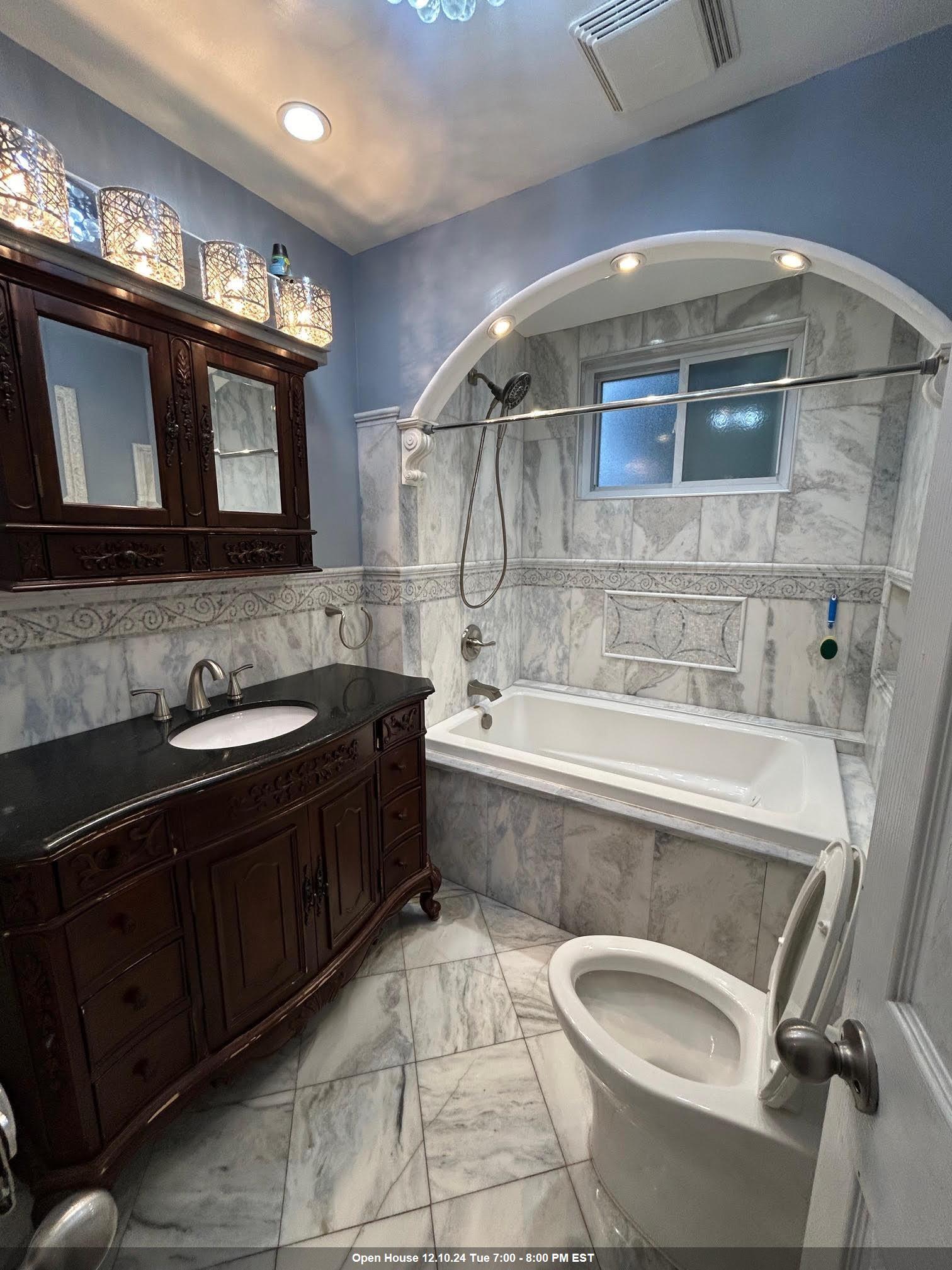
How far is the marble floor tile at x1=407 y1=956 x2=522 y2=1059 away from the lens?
1523mm

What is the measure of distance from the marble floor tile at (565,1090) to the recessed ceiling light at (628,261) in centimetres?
218

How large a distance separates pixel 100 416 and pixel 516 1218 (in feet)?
6.76

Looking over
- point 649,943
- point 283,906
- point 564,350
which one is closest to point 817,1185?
point 649,943

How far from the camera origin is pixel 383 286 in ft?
6.88

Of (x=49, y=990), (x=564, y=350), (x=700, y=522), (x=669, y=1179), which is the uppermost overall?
(x=564, y=350)

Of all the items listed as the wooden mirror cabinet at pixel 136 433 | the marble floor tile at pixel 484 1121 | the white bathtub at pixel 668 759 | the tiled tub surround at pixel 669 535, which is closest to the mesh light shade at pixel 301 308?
the wooden mirror cabinet at pixel 136 433

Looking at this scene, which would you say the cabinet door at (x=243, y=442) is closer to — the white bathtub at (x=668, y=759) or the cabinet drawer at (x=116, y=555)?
the cabinet drawer at (x=116, y=555)

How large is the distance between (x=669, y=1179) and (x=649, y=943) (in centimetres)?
41

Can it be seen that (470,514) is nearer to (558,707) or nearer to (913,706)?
(558,707)

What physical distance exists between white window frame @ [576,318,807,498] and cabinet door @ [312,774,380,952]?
2020mm

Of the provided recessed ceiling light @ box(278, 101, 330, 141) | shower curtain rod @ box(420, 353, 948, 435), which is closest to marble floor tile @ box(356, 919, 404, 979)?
shower curtain rod @ box(420, 353, 948, 435)

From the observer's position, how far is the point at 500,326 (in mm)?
1897

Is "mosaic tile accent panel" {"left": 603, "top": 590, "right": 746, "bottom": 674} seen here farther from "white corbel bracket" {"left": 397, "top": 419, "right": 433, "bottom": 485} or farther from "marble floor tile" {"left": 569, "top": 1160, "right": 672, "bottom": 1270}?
"marble floor tile" {"left": 569, "top": 1160, "right": 672, "bottom": 1270}

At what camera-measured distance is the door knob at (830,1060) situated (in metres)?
0.48
